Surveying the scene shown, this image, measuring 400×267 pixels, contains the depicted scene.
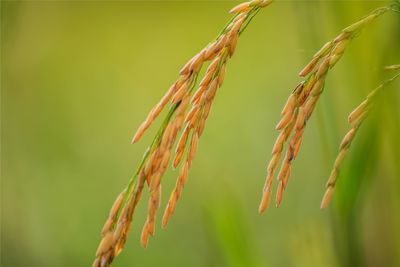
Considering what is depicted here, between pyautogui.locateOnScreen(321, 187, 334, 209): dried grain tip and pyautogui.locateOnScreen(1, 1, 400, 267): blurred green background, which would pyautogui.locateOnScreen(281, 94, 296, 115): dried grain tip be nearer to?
pyautogui.locateOnScreen(321, 187, 334, 209): dried grain tip

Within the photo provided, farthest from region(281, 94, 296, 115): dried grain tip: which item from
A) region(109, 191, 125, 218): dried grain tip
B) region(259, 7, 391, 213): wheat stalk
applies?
region(109, 191, 125, 218): dried grain tip

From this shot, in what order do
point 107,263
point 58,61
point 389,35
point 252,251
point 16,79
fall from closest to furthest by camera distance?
1. point 107,263
2. point 389,35
3. point 252,251
4. point 16,79
5. point 58,61

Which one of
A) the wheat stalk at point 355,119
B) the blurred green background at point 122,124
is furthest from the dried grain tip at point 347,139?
the blurred green background at point 122,124

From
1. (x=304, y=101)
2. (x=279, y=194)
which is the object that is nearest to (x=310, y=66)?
(x=304, y=101)

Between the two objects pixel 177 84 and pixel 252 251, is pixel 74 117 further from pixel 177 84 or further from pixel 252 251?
pixel 177 84

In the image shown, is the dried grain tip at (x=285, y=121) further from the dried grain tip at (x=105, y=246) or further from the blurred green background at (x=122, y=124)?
the blurred green background at (x=122, y=124)

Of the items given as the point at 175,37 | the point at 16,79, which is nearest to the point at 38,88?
the point at 16,79
